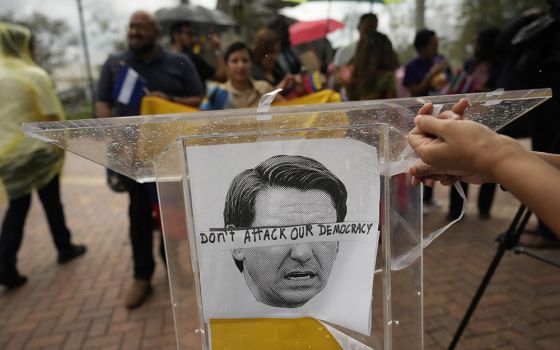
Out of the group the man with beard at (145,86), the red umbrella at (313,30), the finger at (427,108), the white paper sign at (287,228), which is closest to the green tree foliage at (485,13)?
the red umbrella at (313,30)

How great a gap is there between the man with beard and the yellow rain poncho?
0.57m

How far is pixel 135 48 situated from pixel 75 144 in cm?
202

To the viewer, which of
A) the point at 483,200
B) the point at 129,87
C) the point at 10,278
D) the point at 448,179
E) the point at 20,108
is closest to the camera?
the point at 448,179

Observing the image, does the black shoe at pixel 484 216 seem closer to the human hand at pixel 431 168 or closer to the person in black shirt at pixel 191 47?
the person in black shirt at pixel 191 47

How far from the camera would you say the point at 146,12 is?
285 centimetres

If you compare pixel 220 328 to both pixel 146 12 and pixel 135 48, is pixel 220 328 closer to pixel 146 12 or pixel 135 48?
pixel 135 48

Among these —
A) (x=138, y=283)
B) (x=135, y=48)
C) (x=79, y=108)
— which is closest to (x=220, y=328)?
(x=138, y=283)

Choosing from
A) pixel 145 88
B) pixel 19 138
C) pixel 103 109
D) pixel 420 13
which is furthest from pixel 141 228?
pixel 420 13

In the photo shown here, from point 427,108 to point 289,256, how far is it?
0.50 m

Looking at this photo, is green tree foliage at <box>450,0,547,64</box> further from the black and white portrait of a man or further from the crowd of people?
the black and white portrait of a man

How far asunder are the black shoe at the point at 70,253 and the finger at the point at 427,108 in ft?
12.0

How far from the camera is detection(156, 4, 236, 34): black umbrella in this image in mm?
4617

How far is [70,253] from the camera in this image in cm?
372

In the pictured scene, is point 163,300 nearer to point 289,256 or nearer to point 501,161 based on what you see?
point 289,256
